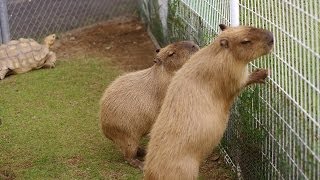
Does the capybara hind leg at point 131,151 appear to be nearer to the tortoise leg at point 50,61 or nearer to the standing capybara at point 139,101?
the standing capybara at point 139,101

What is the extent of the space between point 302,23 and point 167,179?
128cm

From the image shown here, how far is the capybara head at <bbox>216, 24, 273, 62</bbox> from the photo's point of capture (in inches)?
149

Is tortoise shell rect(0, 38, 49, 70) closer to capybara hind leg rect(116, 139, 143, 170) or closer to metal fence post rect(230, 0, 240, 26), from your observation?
capybara hind leg rect(116, 139, 143, 170)

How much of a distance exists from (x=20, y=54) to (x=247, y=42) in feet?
15.4

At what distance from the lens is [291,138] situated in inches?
144

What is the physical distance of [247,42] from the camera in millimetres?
3846

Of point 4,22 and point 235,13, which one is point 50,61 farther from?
point 235,13

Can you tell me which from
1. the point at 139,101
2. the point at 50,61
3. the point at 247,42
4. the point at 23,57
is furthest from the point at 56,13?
the point at 247,42

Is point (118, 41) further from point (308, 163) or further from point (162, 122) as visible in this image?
point (308, 163)

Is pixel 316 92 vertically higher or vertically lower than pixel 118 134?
higher

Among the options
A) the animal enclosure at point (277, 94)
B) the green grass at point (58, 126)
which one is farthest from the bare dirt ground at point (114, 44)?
the animal enclosure at point (277, 94)

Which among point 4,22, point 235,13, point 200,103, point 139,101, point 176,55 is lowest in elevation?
point 4,22

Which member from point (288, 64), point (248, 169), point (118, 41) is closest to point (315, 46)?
point (288, 64)

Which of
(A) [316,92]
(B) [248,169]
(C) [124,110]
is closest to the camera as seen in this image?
(A) [316,92]
